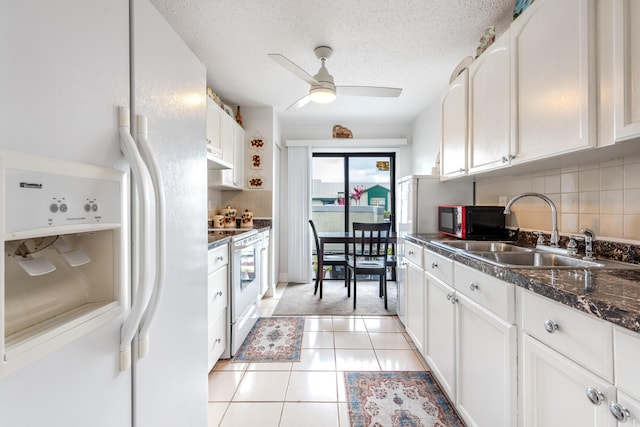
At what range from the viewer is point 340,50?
2.33 m

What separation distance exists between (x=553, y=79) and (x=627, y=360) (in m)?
1.17

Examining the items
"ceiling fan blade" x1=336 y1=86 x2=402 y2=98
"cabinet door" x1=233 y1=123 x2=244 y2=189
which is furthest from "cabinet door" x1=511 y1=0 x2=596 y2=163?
"cabinet door" x1=233 y1=123 x2=244 y2=189

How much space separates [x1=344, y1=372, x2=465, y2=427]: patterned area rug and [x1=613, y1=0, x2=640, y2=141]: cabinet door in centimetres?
154

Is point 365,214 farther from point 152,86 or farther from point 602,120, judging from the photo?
point 152,86

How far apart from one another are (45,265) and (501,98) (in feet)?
6.72

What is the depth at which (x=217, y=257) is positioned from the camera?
1.92 metres

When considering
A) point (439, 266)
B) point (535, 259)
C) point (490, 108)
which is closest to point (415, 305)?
point (439, 266)

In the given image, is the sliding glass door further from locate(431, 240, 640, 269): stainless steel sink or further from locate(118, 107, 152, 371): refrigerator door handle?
locate(118, 107, 152, 371): refrigerator door handle

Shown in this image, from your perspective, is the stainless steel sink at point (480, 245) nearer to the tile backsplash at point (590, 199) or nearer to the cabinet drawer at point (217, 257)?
the tile backsplash at point (590, 199)

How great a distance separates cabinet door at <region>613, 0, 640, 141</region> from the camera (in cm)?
95

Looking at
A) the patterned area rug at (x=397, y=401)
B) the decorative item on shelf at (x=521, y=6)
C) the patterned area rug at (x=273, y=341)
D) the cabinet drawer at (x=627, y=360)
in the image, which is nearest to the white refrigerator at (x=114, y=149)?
the patterned area rug at (x=397, y=401)

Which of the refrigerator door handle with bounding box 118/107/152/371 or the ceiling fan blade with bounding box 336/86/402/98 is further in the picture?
the ceiling fan blade with bounding box 336/86/402/98

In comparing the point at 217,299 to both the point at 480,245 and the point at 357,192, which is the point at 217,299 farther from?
the point at 357,192

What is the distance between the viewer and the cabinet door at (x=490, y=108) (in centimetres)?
159
